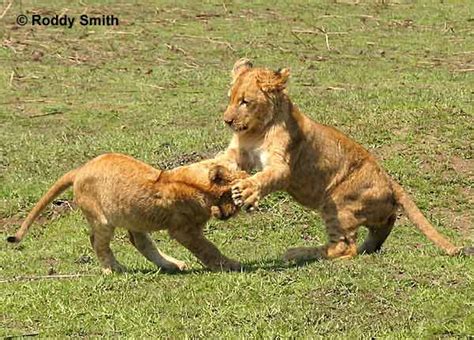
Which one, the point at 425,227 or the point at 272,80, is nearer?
the point at 272,80

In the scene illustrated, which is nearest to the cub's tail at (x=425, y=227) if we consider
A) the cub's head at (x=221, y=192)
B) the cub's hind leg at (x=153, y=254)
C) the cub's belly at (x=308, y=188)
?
the cub's belly at (x=308, y=188)

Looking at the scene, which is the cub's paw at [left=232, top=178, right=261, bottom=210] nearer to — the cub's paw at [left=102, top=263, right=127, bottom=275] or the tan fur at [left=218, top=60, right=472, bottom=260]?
the tan fur at [left=218, top=60, right=472, bottom=260]

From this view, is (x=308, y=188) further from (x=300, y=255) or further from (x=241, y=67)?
(x=241, y=67)

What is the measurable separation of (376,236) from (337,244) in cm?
49

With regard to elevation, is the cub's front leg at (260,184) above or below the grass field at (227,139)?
above

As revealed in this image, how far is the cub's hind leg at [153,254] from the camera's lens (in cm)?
814

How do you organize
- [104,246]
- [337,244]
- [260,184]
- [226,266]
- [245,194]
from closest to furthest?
[245,194]
[260,184]
[226,266]
[104,246]
[337,244]

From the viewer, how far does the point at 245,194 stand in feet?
24.8

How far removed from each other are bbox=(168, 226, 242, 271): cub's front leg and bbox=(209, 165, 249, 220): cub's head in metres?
0.21

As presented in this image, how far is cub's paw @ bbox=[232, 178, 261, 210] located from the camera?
7543mm

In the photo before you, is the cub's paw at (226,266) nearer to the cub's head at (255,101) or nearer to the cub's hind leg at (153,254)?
the cub's hind leg at (153,254)

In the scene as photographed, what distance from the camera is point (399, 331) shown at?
21.0ft

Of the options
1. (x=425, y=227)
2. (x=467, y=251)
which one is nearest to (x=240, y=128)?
(x=425, y=227)

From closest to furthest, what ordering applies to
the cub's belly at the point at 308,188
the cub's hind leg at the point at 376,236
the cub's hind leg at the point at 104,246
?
the cub's hind leg at the point at 104,246 → the cub's belly at the point at 308,188 → the cub's hind leg at the point at 376,236
